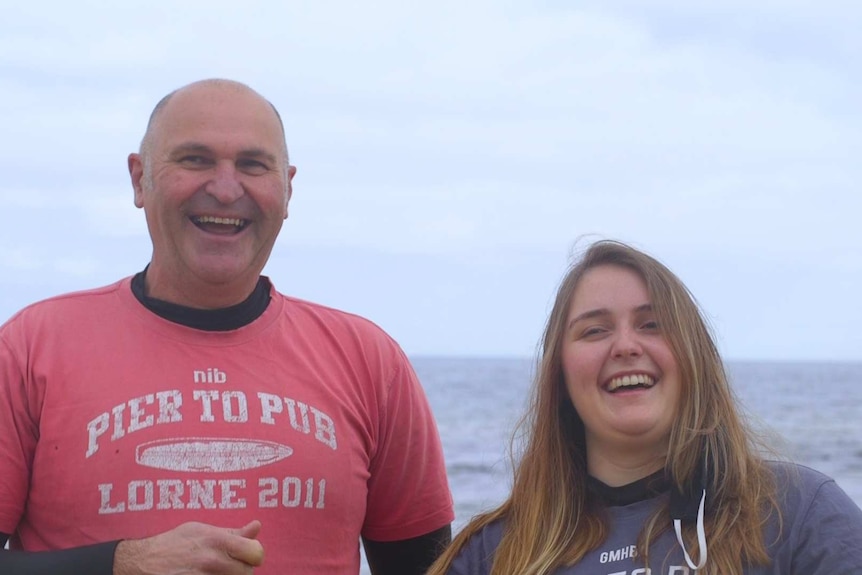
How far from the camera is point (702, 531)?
10.3 feet

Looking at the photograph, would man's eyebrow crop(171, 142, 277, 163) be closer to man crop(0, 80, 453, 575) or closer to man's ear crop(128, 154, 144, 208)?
man crop(0, 80, 453, 575)

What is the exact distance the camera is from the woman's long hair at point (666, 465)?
3221 millimetres

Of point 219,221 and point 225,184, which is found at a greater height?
point 225,184

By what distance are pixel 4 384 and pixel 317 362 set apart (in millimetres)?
934

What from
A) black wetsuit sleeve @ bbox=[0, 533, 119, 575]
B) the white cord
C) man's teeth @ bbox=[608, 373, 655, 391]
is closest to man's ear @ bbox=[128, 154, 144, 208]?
black wetsuit sleeve @ bbox=[0, 533, 119, 575]

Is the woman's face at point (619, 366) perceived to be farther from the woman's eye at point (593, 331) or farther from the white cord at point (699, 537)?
the white cord at point (699, 537)

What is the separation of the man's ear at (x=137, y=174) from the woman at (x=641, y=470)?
1.35m

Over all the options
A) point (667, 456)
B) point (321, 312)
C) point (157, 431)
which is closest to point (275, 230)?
point (321, 312)

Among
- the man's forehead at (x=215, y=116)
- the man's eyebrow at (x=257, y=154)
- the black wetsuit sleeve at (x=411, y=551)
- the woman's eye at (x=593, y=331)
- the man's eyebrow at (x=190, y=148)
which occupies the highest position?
the man's forehead at (x=215, y=116)

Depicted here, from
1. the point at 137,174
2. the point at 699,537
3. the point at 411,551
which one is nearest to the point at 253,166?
the point at 137,174

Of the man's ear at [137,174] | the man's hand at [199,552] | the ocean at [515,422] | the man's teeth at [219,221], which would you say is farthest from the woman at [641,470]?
the man's ear at [137,174]

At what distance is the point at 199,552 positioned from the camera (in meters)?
3.03

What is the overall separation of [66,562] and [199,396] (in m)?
0.60

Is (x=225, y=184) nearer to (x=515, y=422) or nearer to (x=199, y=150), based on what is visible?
(x=199, y=150)
